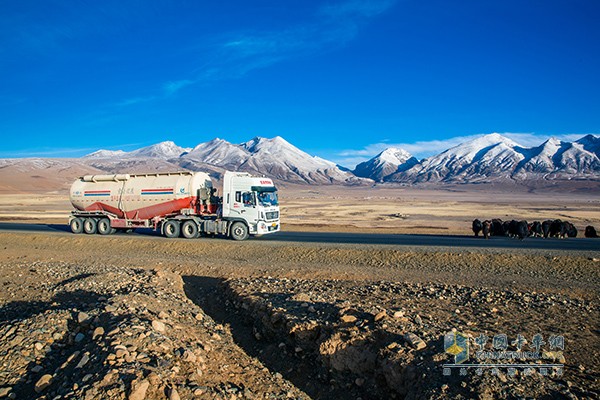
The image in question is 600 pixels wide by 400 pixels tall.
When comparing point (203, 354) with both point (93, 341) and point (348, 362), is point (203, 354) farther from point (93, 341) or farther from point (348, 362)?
point (348, 362)

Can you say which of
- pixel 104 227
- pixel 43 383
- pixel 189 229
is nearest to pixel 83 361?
pixel 43 383

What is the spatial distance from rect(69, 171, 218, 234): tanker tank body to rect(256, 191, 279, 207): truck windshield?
3080mm

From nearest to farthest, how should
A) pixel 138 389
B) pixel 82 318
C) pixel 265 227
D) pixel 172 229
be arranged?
pixel 138 389 < pixel 82 318 < pixel 265 227 < pixel 172 229

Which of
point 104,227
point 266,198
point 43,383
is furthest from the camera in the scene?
point 104,227

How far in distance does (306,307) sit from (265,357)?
1.64 metres

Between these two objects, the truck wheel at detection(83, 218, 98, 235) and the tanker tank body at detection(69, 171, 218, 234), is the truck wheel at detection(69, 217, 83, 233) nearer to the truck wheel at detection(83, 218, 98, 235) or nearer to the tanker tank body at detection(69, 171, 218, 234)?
the tanker tank body at detection(69, 171, 218, 234)

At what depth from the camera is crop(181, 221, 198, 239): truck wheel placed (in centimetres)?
2422

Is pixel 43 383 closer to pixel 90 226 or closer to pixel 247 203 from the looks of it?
pixel 247 203

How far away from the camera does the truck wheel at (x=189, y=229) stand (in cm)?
2422

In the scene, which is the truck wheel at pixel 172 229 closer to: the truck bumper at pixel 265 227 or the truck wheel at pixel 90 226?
the truck bumper at pixel 265 227

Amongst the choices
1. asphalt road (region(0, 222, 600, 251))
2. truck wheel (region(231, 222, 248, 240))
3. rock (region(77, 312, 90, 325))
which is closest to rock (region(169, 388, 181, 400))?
rock (region(77, 312, 90, 325))

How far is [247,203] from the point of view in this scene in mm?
23641

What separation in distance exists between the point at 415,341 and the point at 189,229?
19.0 metres

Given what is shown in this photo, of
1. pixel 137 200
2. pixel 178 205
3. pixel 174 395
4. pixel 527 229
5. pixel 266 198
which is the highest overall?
pixel 266 198
